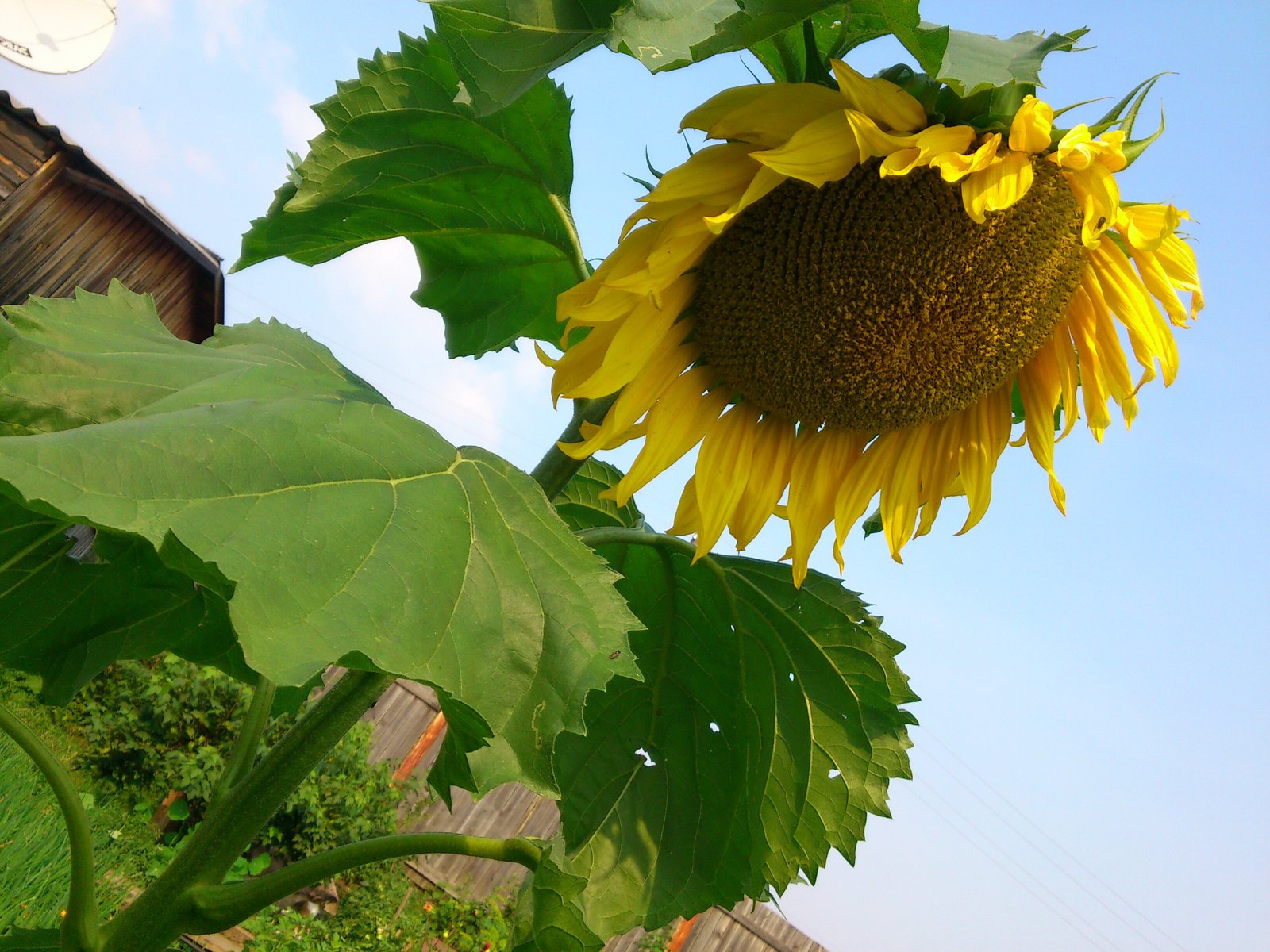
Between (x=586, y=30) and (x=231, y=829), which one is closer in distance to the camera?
(x=586, y=30)

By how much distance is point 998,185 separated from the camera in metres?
1.05

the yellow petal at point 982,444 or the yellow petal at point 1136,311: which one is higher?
the yellow petal at point 1136,311

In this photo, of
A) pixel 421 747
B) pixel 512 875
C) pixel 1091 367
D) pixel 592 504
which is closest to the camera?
pixel 1091 367

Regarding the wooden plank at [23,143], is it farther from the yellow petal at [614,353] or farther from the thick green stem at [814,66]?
the thick green stem at [814,66]

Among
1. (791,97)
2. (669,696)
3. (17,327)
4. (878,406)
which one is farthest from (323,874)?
(791,97)

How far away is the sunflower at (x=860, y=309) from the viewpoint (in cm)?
104

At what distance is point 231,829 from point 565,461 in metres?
0.51

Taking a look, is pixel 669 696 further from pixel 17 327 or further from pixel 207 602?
pixel 17 327

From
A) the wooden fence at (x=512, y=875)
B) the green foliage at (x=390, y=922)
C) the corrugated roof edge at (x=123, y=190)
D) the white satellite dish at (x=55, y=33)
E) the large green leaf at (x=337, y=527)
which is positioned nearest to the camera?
the large green leaf at (x=337, y=527)

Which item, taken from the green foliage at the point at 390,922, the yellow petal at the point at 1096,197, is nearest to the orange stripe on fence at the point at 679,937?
the green foliage at the point at 390,922

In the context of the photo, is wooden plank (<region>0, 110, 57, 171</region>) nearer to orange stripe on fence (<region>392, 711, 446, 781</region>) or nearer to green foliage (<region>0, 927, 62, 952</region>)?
orange stripe on fence (<region>392, 711, 446, 781</region>)

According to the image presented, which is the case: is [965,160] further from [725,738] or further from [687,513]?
[725,738]

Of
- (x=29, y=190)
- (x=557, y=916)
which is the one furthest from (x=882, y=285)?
(x=29, y=190)

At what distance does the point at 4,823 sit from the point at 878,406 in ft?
10.8
